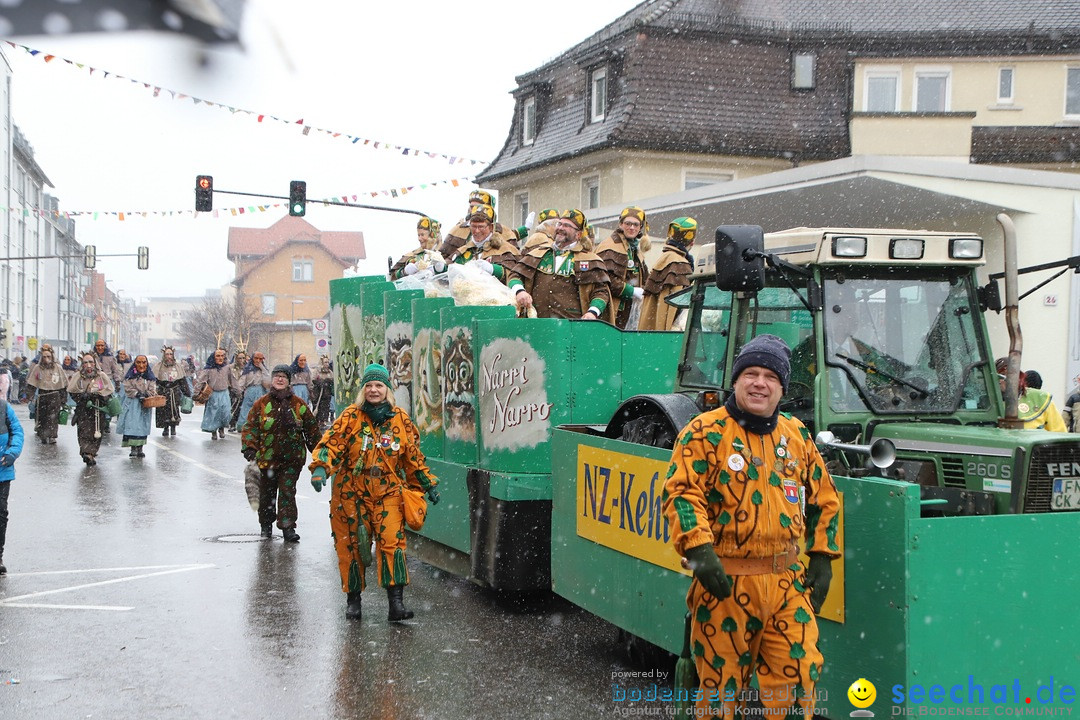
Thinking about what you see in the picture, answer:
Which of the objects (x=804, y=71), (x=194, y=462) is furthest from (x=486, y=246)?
(x=804, y=71)

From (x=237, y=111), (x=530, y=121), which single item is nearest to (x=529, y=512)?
(x=237, y=111)

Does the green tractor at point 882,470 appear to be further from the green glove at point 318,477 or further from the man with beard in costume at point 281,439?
the man with beard in costume at point 281,439

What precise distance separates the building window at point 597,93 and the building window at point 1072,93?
1185 centimetres

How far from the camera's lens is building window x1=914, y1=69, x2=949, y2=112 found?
31141 millimetres

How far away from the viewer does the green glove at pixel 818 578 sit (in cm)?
446

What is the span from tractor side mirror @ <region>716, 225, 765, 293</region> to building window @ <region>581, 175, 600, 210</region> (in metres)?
27.0

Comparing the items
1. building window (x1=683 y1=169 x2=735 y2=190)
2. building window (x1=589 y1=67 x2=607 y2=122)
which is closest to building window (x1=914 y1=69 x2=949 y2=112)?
building window (x1=683 y1=169 x2=735 y2=190)

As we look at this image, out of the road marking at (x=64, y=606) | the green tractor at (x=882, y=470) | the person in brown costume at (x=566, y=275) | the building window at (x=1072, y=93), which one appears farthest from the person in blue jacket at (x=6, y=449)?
the building window at (x=1072, y=93)

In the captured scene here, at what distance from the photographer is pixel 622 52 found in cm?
3073

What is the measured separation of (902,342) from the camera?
5852mm

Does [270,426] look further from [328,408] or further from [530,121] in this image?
[530,121]

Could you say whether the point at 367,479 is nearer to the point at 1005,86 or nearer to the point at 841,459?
the point at 841,459

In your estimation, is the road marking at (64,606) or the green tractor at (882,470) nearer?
the green tractor at (882,470)

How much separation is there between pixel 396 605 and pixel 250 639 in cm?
100
